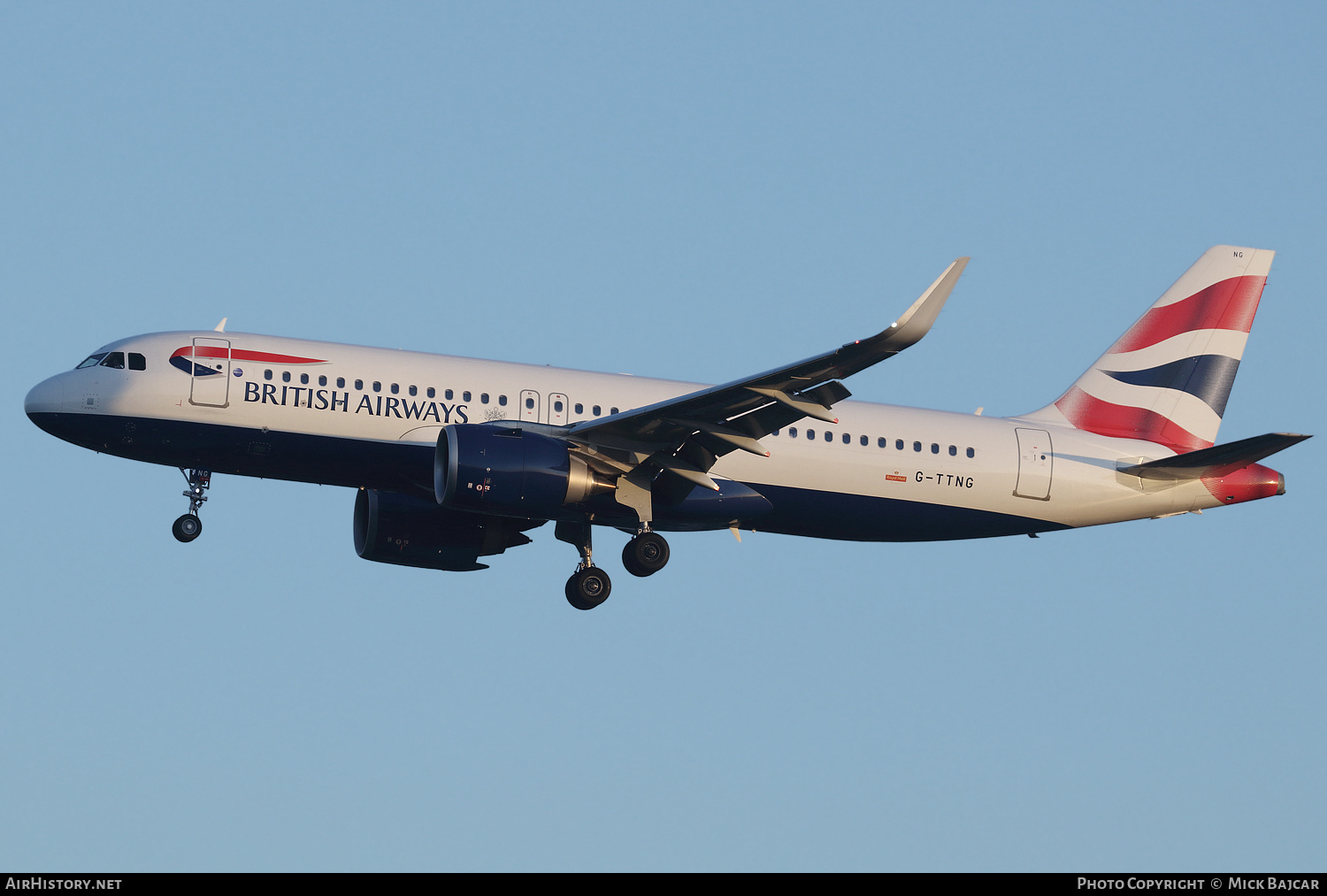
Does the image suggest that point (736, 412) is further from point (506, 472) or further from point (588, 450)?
point (506, 472)

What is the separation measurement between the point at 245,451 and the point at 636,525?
8.39 m

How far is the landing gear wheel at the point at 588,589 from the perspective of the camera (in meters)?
36.1

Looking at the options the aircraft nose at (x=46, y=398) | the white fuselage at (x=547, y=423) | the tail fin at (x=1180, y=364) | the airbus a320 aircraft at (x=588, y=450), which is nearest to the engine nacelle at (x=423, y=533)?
the airbus a320 aircraft at (x=588, y=450)

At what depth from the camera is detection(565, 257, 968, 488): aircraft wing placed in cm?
2689

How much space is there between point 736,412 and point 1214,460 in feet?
38.2

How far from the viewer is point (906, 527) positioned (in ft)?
120

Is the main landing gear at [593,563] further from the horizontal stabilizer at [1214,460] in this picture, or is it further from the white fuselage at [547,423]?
the horizontal stabilizer at [1214,460]

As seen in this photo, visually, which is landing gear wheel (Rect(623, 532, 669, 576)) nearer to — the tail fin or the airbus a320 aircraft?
the airbus a320 aircraft

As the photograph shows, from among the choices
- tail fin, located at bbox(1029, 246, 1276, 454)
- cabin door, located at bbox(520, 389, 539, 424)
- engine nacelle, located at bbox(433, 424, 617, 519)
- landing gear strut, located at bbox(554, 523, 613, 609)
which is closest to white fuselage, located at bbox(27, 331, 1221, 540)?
cabin door, located at bbox(520, 389, 539, 424)

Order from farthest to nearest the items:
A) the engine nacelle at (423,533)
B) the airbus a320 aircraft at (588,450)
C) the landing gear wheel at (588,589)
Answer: the engine nacelle at (423,533)
the landing gear wheel at (588,589)
the airbus a320 aircraft at (588,450)

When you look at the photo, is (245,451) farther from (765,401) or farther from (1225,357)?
(1225,357)

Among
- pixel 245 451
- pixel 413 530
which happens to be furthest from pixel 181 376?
pixel 413 530

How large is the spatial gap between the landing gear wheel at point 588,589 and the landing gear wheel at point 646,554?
1665 mm

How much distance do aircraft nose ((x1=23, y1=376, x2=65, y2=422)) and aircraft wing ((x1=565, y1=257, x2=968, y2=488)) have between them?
10.6 metres
